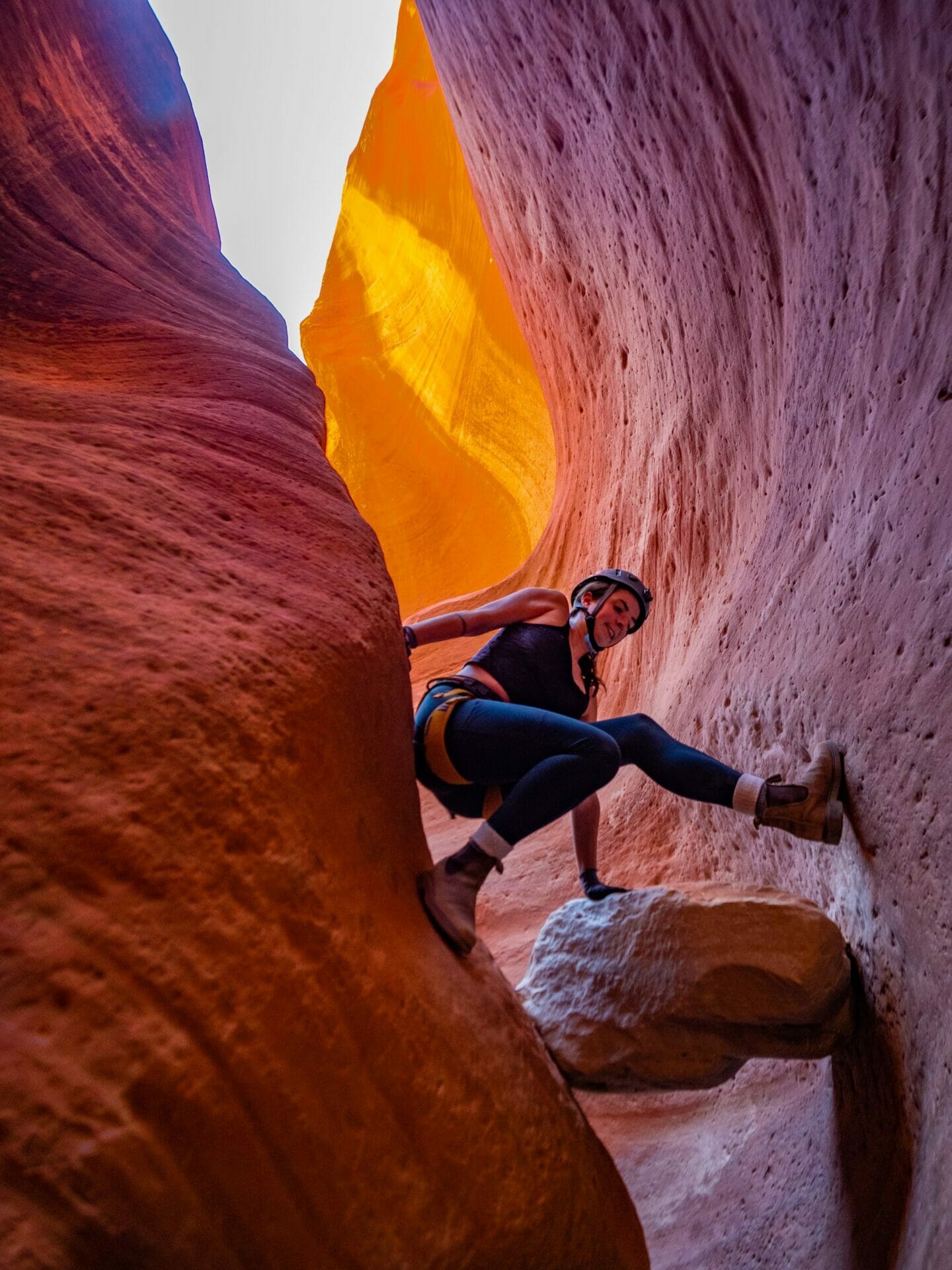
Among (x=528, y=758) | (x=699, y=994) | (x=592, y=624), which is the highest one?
(x=592, y=624)

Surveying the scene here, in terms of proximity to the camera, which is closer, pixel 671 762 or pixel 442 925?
pixel 442 925

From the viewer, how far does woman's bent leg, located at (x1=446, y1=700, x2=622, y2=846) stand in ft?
7.02

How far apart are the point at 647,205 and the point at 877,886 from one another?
3219 millimetres

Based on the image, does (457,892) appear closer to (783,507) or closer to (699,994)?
(699,994)

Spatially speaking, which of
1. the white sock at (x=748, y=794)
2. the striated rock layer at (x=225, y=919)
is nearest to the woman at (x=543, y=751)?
the white sock at (x=748, y=794)

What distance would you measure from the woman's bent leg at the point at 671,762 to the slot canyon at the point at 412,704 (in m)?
0.28

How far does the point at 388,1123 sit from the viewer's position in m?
1.54

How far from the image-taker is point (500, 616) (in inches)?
109

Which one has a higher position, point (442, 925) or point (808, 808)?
point (808, 808)

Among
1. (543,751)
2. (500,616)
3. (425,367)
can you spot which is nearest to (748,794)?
(543,751)

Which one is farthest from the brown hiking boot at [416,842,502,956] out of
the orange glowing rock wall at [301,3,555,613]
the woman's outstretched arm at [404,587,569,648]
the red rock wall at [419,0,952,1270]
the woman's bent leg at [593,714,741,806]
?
the orange glowing rock wall at [301,3,555,613]

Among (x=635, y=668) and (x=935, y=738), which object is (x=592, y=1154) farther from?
(x=635, y=668)

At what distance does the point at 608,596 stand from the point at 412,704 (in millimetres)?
706

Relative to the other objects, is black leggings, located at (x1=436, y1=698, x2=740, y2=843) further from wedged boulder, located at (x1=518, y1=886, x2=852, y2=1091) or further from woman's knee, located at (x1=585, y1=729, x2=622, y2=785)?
wedged boulder, located at (x1=518, y1=886, x2=852, y2=1091)
